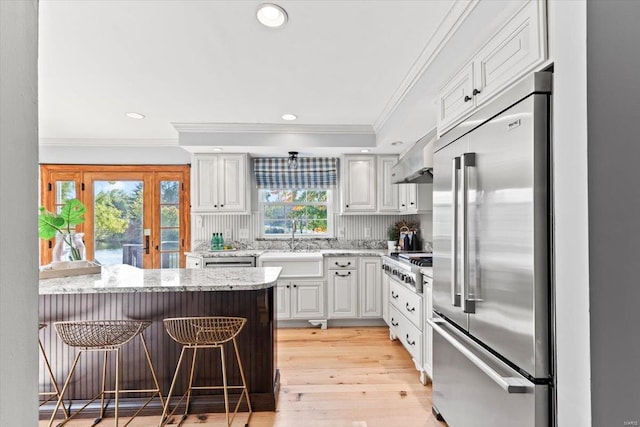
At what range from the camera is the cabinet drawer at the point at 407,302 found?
2.75m

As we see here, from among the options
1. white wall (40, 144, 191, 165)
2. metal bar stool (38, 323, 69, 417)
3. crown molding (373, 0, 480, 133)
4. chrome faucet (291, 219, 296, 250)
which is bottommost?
metal bar stool (38, 323, 69, 417)

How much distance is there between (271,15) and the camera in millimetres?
1841

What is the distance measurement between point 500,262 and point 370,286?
9.21 ft

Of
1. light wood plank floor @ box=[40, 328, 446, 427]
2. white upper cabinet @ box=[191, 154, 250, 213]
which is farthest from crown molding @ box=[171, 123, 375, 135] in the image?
light wood plank floor @ box=[40, 328, 446, 427]

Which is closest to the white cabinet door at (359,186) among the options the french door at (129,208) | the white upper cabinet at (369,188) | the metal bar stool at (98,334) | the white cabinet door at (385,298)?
the white upper cabinet at (369,188)

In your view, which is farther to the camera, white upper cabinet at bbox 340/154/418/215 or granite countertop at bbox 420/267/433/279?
white upper cabinet at bbox 340/154/418/215

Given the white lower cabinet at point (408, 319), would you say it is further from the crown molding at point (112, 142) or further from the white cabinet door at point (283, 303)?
the crown molding at point (112, 142)

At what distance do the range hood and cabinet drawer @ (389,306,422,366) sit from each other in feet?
4.15

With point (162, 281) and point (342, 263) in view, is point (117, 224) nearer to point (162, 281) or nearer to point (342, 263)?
point (162, 281)

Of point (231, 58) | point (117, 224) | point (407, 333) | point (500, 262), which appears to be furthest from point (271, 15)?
point (117, 224)

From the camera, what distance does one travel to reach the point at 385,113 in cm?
343

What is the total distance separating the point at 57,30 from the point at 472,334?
2.83 m

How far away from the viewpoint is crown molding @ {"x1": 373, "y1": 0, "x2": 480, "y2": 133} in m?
1.74

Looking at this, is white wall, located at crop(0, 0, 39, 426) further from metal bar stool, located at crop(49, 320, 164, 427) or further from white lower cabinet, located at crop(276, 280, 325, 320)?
white lower cabinet, located at crop(276, 280, 325, 320)
